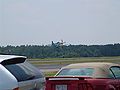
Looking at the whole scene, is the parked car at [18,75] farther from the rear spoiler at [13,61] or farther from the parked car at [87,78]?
the parked car at [87,78]

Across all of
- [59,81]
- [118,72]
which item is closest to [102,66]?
[118,72]

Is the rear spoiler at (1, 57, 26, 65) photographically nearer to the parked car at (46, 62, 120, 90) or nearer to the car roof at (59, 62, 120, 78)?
the parked car at (46, 62, 120, 90)

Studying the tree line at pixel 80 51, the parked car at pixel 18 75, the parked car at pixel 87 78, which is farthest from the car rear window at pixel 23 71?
the tree line at pixel 80 51

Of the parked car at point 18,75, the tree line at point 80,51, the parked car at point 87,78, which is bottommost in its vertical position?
the parked car at point 87,78

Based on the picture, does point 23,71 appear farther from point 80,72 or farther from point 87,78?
point 80,72

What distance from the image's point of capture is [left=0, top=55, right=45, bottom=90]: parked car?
7.28 meters

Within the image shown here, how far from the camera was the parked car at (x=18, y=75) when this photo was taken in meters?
7.28

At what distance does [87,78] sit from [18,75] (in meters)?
4.36

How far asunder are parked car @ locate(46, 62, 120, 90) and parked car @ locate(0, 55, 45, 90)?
305cm

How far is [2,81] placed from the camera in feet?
23.6

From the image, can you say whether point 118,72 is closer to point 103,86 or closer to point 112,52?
point 103,86

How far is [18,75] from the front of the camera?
7660mm

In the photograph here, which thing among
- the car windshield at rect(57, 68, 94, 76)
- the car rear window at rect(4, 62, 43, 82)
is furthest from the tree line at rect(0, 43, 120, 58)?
the car rear window at rect(4, 62, 43, 82)

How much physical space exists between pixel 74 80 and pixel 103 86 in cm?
80
